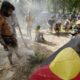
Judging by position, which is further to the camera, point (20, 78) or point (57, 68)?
point (20, 78)

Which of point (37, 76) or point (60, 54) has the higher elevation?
point (60, 54)

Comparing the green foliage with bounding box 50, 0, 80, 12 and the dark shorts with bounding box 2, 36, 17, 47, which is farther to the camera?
the green foliage with bounding box 50, 0, 80, 12

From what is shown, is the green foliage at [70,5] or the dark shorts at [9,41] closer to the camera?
the dark shorts at [9,41]

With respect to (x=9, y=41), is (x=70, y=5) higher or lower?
lower

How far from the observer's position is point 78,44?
11.9 feet

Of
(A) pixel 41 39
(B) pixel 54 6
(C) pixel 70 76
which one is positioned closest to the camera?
(C) pixel 70 76

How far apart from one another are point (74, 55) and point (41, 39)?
42.2 feet

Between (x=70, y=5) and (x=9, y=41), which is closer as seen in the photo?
(x=9, y=41)

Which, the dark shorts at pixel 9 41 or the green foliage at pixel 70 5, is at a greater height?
the dark shorts at pixel 9 41

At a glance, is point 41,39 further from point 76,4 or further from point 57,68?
point 76,4

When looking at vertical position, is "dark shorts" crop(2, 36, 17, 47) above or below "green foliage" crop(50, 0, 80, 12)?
above

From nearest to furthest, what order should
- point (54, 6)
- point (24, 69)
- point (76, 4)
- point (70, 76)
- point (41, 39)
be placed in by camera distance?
point (70, 76) → point (24, 69) → point (41, 39) → point (76, 4) → point (54, 6)

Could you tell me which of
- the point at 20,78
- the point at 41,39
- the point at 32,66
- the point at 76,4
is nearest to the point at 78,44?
the point at 20,78

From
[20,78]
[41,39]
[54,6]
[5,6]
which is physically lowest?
[54,6]
